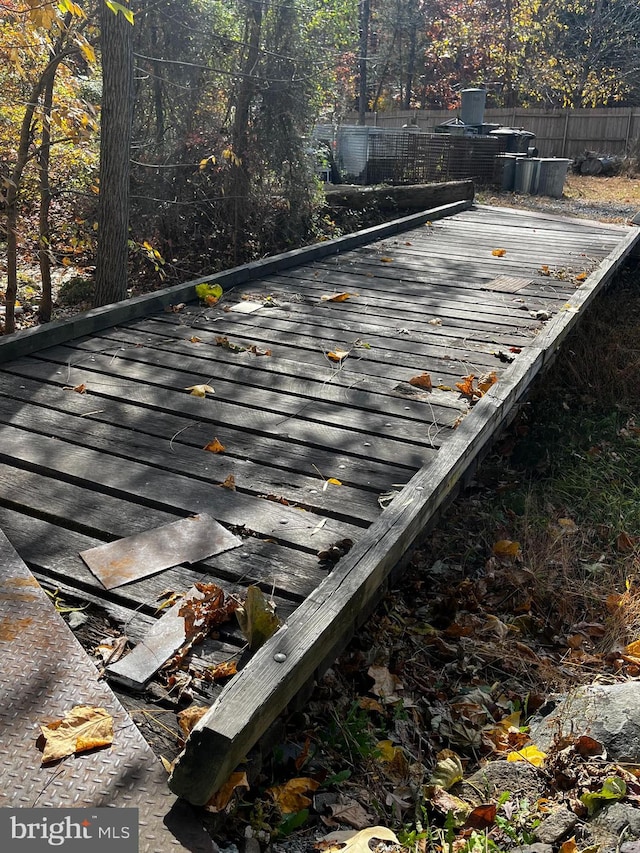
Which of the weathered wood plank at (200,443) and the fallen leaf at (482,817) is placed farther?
the weathered wood plank at (200,443)

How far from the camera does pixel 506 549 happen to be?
174 inches

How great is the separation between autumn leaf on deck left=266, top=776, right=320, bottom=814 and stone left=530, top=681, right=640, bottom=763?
780 millimetres

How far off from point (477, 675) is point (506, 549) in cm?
135

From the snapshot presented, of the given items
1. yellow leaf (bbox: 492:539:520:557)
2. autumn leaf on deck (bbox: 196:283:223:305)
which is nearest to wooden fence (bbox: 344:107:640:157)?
autumn leaf on deck (bbox: 196:283:223:305)

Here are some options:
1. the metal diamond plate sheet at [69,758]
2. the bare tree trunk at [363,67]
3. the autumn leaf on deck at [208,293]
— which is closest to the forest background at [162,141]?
the autumn leaf on deck at [208,293]

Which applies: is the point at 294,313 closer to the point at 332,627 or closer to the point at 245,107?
the point at 332,627

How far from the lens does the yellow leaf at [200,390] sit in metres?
4.20

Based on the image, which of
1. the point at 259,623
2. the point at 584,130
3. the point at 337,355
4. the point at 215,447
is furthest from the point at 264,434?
the point at 584,130

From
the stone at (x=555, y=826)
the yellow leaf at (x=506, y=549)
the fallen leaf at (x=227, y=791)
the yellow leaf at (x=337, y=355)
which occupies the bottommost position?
the yellow leaf at (x=506, y=549)

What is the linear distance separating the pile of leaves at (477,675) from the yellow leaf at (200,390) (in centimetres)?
147

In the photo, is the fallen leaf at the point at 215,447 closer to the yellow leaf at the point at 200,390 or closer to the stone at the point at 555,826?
the yellow leaf at the point at 200,390

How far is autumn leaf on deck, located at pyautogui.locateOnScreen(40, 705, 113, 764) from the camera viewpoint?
6.17 feet

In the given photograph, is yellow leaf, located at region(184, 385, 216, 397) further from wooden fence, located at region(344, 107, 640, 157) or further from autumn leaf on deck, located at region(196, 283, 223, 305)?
wooden fence, located at region(344, 107, 640, 157)

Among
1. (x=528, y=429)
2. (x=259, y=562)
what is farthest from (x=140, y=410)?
(x=528, y=429)
